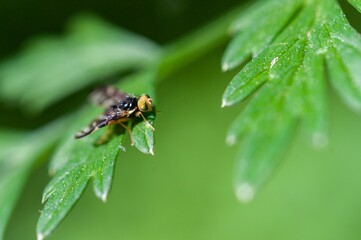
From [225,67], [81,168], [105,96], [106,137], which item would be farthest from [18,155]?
[225,67]

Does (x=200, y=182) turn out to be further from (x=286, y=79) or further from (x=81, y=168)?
(x=286, y=79)

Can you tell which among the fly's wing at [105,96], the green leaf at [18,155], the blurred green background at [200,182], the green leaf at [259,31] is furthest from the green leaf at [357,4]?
the blurred green background at [200,182]

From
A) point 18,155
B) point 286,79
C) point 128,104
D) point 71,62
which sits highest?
point 71,62

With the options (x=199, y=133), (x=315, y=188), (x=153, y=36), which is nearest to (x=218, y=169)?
(x=199, y=133)

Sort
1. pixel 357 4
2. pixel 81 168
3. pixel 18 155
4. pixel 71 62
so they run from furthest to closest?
1. pixel 71 62
2. pixel 18 155
3. pixel 81 168
4. pixel 357 4

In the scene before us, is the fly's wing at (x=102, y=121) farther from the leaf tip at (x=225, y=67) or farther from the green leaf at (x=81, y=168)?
the leaf tip at (x=225, y=67)

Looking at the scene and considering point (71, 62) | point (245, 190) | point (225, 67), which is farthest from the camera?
point (71, 62)
